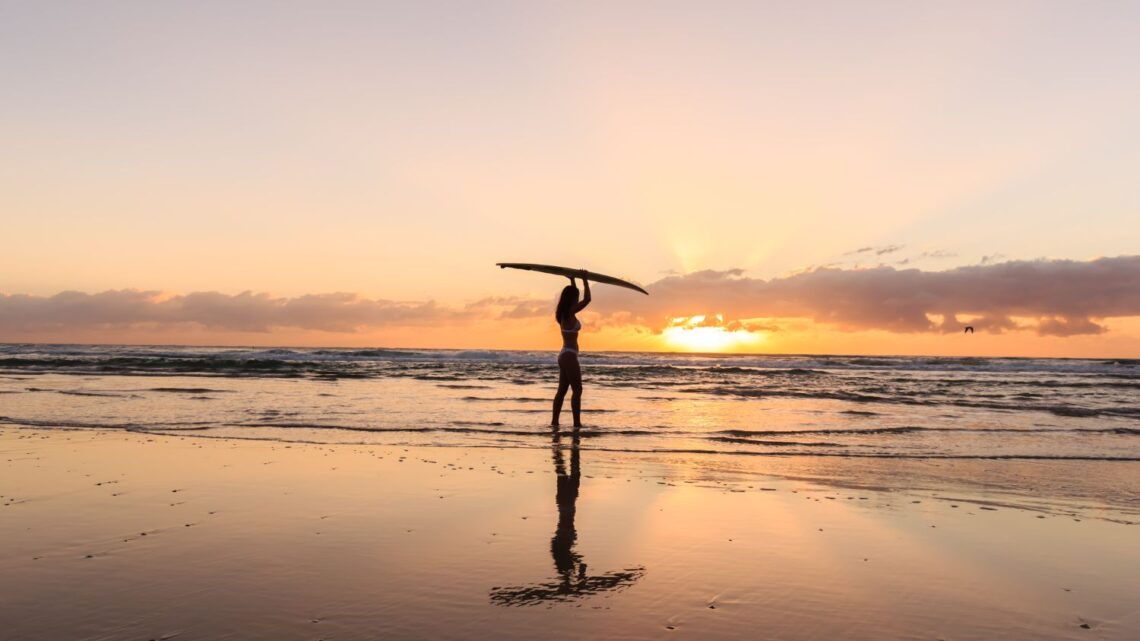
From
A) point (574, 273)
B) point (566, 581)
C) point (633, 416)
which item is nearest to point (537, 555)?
point (566, 581)

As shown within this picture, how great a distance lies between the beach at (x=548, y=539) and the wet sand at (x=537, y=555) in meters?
0.03

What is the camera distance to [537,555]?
5.18 meters

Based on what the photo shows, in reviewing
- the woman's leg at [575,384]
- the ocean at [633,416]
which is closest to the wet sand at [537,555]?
the ocean at [633,416]

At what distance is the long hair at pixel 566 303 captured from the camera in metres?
13.1

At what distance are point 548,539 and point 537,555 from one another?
46 cm

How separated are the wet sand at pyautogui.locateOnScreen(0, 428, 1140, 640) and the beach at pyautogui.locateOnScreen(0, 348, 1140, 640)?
3 cm

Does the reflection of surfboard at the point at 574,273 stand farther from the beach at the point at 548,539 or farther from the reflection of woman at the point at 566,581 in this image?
the reflection of woman at the point at 566,581

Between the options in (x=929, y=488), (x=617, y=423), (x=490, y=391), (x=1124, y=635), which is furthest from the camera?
(x=490, y=391)

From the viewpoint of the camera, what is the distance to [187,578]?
4.45 meters

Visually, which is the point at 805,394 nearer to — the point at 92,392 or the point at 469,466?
the point at 469,466

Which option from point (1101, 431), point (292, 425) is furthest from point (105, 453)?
point (1101, 431)

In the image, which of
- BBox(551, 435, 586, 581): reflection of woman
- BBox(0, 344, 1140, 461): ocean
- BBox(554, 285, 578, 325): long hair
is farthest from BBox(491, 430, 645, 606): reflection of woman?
BBox(554, 285, 578, 325): long hair

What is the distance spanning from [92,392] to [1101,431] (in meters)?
24.9

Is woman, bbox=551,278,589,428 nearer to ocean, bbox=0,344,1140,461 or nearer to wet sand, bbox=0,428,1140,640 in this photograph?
ocean, bbox=0,344,1140,461
